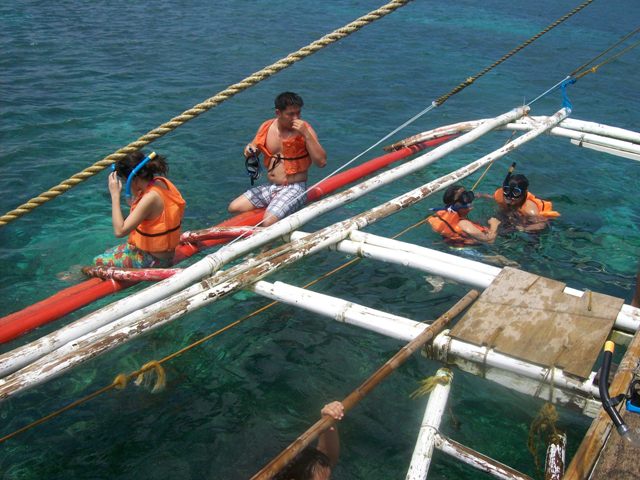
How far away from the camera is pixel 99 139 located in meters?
11.6

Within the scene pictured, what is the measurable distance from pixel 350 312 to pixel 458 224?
3.70 m

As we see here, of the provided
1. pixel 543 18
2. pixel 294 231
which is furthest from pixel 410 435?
pixel 543 18

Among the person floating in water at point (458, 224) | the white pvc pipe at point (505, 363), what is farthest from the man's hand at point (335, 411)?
the person floating in water at point (458, 224)

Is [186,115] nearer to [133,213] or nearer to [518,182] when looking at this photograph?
[133,213]

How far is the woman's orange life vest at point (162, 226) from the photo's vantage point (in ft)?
19.5

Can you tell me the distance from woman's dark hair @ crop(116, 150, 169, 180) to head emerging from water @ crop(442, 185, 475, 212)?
3.61 meters

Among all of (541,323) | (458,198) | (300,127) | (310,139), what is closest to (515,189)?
(458,198)

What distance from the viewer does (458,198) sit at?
305 inches

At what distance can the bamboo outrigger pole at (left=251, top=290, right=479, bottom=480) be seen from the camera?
2838 millimetres

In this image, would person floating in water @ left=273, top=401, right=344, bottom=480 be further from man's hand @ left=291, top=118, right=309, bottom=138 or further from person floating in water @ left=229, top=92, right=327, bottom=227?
man's hand @ left=291, top=118, right=309, bottom=138

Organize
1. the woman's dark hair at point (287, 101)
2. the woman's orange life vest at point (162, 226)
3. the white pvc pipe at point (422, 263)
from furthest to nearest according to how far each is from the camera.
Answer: the woman's dark hair at point (287, 101)
the woman's orange life vest at point (162, 226)
the white pvc pipe at point (422, 263)

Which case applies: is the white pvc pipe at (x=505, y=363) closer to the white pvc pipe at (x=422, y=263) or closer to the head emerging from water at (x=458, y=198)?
the white pvc pipe at (x=422, y=263)

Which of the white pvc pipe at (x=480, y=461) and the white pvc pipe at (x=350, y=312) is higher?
the white pvc pipe at (x=350, y=312)

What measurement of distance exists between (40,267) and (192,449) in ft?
12.7
